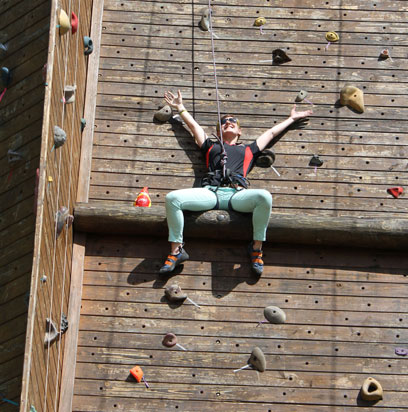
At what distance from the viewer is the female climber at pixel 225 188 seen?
4957 millimetres

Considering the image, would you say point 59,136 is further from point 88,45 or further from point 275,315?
point 275,315

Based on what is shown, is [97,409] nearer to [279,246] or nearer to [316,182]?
[279,246]

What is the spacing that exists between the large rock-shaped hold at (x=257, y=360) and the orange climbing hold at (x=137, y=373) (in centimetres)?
67

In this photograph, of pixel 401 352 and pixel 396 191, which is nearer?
pixel 401 352

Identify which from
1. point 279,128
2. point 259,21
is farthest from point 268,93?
point 259,21

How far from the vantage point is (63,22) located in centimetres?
480

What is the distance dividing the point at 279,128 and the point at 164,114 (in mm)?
827

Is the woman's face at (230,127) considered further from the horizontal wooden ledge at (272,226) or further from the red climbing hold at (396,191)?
the red climbing hold at (396,191)

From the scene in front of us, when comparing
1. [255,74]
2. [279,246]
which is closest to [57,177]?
[279,246]

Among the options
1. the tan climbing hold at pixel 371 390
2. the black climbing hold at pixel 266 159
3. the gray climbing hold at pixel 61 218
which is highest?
the black climbing hold at pixel 266 159

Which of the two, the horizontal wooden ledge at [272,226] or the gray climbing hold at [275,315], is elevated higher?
the horizontal wooden ledge at [272,226]

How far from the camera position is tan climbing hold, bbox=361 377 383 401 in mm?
4695

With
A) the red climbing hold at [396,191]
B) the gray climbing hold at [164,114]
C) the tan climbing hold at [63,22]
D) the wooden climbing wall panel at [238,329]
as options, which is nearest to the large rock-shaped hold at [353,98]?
the red climbing hold at [396,191]

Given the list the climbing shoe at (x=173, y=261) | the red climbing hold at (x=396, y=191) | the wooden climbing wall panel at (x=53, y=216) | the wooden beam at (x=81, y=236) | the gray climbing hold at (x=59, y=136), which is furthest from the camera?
the red climbing hold at (x=396, y=191)
